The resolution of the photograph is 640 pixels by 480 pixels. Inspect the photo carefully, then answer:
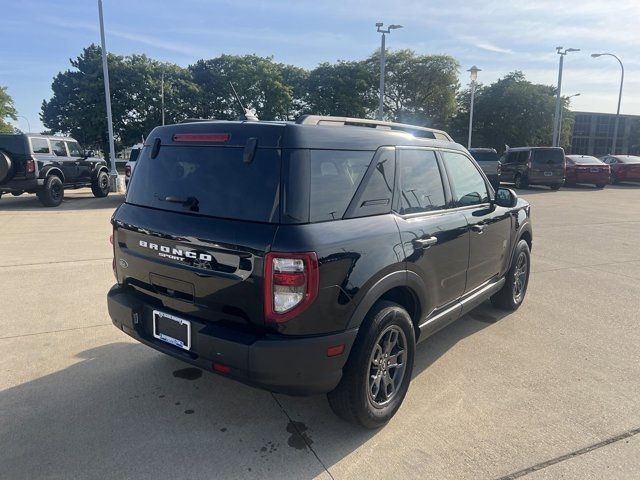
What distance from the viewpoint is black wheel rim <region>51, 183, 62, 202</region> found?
1309cm

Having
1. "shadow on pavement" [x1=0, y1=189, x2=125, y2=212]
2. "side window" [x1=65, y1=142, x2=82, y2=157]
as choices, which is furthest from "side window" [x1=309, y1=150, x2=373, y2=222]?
"side window" [x1=65, y1=142, x2=82, y2=157]

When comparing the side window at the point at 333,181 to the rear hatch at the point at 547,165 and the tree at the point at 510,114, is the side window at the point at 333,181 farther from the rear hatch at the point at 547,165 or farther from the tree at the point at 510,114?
the tree at the point at 510,114

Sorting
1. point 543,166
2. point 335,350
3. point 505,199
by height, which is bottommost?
point 335,350

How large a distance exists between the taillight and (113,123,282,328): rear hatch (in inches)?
2.3

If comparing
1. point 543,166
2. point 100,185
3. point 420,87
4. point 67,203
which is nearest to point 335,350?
point 67,203

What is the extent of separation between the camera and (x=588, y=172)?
21.9 metres

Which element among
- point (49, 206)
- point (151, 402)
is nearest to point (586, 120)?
point (49, 206)

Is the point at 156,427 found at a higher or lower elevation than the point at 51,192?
lower

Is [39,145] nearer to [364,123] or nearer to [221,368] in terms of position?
[364,123]

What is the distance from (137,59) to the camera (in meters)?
43.1

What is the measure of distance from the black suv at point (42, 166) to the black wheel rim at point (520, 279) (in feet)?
40.7

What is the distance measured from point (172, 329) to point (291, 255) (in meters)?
0.97

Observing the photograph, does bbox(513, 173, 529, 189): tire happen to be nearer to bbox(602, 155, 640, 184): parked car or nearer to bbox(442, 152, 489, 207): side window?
bbox(602, 155, 640, 184): parked car

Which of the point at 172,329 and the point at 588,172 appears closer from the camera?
the point at 172,329
